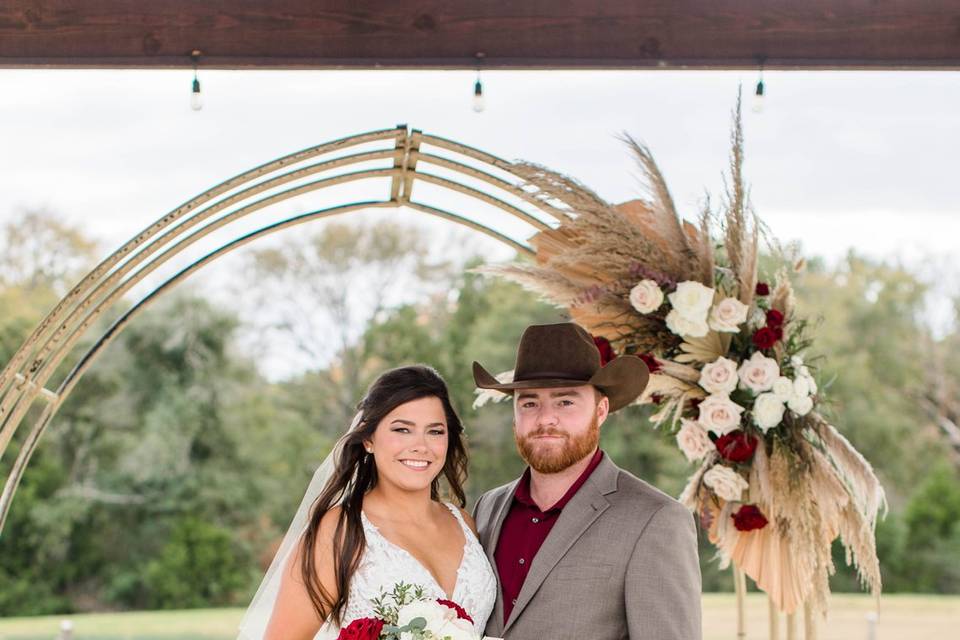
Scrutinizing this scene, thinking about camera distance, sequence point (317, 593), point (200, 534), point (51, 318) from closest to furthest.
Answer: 1. point (317, 593)
2. point (51, 318)
3. point (200, 534)

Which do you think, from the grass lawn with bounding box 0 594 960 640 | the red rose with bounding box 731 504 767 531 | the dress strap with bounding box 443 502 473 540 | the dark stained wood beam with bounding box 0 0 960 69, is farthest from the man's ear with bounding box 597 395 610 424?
the grass lawn with bounding box 0 594 960 640

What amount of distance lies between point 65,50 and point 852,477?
2.90m

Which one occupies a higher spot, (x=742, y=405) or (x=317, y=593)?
(x=742, y=405)

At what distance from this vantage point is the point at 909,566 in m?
16.8

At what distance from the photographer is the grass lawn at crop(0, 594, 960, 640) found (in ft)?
46.9

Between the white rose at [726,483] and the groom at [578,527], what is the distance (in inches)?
20.8

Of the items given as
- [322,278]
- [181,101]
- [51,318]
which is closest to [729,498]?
[51,318]

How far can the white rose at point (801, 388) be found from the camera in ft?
12.4

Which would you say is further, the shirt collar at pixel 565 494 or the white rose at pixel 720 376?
the white rose at pixel 720 376

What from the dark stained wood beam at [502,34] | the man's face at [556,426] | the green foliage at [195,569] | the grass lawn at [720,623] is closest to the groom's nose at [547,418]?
the man's face at [556,426]

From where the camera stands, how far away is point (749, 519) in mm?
3805

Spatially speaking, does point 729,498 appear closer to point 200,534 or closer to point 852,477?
point 852,477

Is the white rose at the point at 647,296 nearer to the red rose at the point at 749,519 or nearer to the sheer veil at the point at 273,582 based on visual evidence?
the red rose at the point at 749,519

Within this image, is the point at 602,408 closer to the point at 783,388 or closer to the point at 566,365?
the point at 566,365
